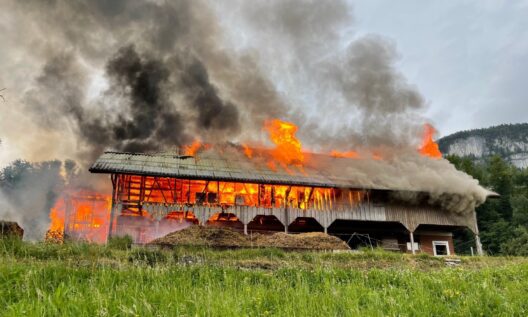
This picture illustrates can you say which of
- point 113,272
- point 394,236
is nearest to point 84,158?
point 394,236

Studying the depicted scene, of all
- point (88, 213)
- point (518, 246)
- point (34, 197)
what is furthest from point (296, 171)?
point (34, 197)

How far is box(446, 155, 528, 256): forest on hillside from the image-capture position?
39.2m

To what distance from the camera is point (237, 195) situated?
27.9 metres

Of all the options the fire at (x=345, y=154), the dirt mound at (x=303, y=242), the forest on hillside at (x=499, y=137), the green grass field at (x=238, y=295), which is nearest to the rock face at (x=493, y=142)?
the forest on hillside at (x=499, y=137)

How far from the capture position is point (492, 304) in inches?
241

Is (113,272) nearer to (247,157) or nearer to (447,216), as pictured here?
(247,157)

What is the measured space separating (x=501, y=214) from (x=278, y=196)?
3320cm

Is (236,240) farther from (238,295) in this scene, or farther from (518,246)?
(518,246)

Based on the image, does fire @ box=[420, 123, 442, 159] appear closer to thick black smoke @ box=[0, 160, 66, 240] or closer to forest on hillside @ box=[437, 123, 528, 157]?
A: thick black smoke @ box=[0, 160, 66, 240]

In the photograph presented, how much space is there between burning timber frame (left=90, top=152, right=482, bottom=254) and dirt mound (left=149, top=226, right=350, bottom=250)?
6684mm

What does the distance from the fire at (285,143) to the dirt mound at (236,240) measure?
1137 cm

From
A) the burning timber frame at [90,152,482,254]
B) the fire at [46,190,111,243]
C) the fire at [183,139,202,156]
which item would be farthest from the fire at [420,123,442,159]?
the fire at [46,190,111,243]

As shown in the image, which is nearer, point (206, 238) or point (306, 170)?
point (206, 238)

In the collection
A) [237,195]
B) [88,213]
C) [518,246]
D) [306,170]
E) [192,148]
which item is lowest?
[518,246]
